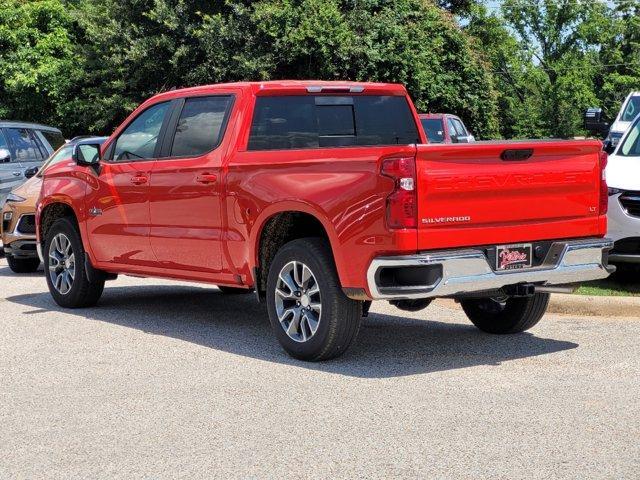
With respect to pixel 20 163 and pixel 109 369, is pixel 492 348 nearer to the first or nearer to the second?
pixel 109 369

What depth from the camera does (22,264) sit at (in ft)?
45.3

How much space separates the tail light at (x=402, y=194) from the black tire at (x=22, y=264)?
8.00 metres

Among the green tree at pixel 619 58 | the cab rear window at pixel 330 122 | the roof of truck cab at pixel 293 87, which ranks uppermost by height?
the roof of truck cab at pixel 293 87

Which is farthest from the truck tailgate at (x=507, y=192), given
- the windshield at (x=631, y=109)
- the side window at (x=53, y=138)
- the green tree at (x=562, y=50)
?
the green tree at (x=562, y=50)

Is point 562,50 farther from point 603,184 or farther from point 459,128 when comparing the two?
point 603,184

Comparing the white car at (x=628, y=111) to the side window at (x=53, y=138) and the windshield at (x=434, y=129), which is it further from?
the side window at (x=53, y=138)

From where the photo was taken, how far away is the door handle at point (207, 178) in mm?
8320

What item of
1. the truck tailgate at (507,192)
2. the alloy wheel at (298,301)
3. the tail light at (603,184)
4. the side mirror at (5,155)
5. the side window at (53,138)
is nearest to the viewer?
the truck tailgate at (507,192)

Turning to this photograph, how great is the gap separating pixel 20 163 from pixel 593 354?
11.2 metres

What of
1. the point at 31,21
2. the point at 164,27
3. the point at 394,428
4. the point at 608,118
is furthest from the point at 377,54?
the point at 608,118

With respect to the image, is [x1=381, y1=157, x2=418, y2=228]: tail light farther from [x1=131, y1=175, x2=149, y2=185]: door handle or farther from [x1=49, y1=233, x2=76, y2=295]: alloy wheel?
[x1=49, y1=233, x2=76, y2=295]: alloy wheel

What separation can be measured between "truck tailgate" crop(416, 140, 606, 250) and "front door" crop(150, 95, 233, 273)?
200 cm

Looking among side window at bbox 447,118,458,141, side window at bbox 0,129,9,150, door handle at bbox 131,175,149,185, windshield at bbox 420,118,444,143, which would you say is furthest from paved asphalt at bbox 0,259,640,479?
side window at bbox 447,118,458,141

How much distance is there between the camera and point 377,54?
109ft
